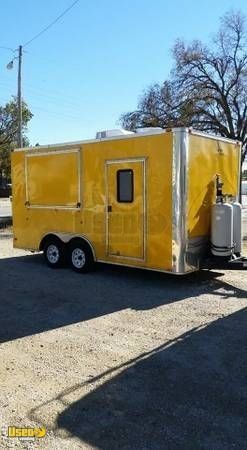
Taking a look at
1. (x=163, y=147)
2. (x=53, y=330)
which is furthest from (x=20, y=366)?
(x=163, y=147)

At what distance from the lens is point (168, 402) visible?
14.1 ft

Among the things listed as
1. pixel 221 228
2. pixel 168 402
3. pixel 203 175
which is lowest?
pixel 168 402

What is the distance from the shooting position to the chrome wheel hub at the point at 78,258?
995 cm

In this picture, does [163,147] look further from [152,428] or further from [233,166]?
[152,428]

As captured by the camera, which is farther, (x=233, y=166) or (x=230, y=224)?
(x=233, y=166)

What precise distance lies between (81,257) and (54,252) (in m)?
0.90

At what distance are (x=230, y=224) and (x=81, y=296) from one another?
2.97 m

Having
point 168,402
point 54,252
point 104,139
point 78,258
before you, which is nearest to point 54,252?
point 54,252

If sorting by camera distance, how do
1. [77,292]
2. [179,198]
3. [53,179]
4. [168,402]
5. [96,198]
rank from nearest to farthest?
[168,402]
[179,198]
[77,292]
[96,198]
[53,179]

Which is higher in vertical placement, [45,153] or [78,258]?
[45,153]

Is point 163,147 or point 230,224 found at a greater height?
point 163,147

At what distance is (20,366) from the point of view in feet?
16.9

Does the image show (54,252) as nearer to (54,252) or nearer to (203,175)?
(54,252)

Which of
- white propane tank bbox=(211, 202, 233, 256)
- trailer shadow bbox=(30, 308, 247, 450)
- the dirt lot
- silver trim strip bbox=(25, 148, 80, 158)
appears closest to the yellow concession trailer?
silver trim strip bbox=(25, 148, 80, 158)
